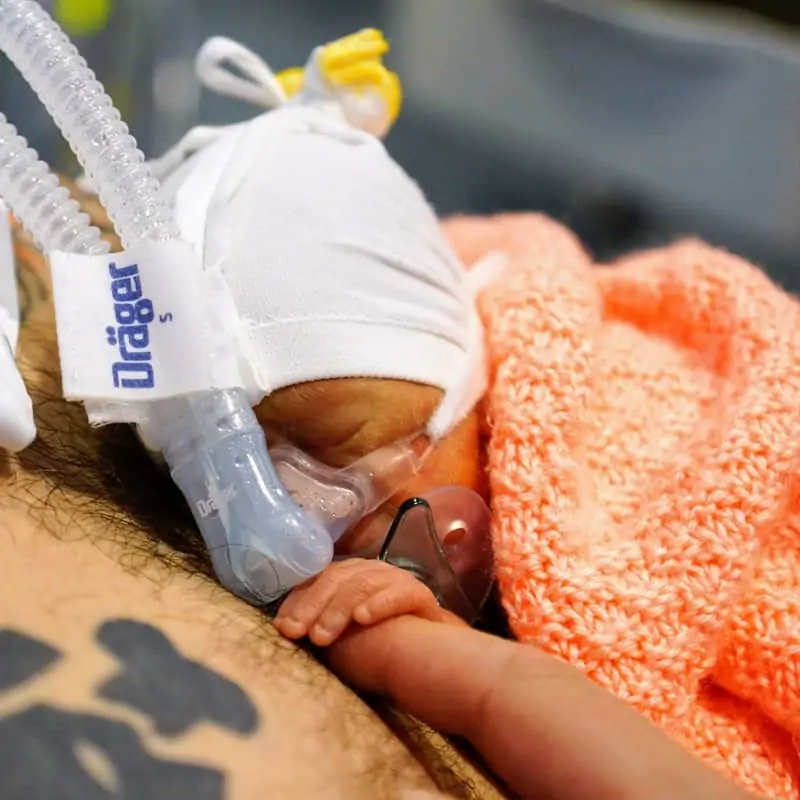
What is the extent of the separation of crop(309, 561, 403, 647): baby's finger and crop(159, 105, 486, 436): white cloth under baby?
137 millimetres

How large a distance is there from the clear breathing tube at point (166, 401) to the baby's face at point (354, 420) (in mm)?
48

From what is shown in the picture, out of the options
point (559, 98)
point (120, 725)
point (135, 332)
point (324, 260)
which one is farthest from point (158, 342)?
point (559, 98)

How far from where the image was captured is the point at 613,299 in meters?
0.98

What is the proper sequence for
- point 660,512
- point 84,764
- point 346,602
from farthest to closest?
1. point 660,512
2. point 346,602
3. point 84,764

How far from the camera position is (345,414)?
2.37 ft

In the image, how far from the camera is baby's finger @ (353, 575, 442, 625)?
0.63 m

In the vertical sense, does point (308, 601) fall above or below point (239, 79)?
below

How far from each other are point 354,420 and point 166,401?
13 centimetres

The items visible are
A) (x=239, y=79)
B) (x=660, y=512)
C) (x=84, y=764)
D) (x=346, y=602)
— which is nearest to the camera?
(x=84, y=764)

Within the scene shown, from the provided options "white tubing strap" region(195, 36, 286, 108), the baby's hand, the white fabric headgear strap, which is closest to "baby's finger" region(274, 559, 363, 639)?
the baby's hand

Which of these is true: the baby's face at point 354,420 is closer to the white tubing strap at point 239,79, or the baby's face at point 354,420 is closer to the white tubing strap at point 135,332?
the white tubing strap at point 135,332

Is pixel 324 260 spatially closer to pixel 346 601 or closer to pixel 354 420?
pixel 354 420

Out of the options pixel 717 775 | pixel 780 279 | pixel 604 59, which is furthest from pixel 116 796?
pixel 604 59

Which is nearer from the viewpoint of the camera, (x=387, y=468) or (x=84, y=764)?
(x=84, y=764)
